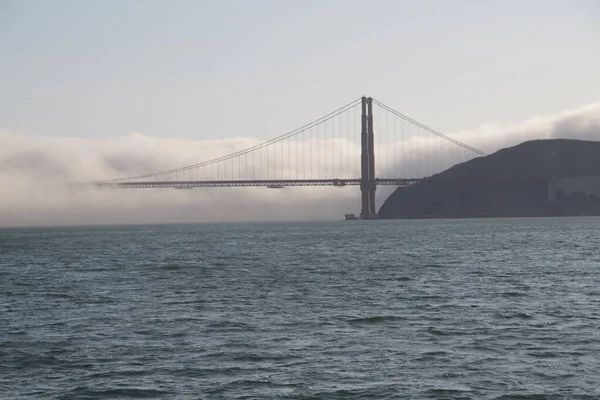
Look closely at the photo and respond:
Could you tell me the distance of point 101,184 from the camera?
15362cm

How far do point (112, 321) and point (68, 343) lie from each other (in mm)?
4367

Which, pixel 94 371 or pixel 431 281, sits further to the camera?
pixel 431 281

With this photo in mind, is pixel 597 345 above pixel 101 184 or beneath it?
beneath

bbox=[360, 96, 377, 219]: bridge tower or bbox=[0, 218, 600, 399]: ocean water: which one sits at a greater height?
bbox=[360, 96, 377, 219]: bridge tower

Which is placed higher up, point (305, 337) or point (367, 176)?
point (367, 176)

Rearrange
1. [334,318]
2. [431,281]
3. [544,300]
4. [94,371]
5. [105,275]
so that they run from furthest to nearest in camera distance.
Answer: [105,275], [431,281], [544,300], [334,318], [94,371]

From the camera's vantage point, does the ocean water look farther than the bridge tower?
No

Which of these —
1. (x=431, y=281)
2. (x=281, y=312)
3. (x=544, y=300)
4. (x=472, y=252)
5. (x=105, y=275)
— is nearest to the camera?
(x=281, y=312)

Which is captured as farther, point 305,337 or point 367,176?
point 367,176

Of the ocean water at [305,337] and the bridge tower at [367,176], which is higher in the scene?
the bridge tower at [367,176]

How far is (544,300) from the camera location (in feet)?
107

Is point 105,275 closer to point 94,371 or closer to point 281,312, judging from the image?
point 281,312

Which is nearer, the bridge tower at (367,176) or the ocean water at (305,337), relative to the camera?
the ocean water at (305,337)

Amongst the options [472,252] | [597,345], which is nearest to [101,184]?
[472,252]
